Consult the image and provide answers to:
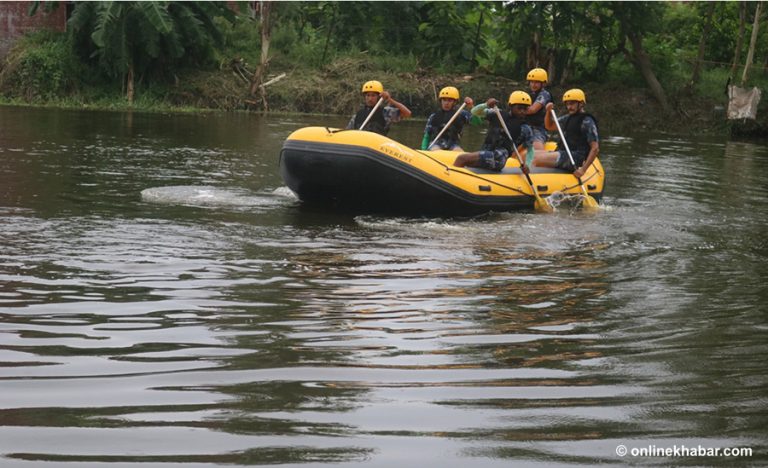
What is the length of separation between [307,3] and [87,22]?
28.1 feet

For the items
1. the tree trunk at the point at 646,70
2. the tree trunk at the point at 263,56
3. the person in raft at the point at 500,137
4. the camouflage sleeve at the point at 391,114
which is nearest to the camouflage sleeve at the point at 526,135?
the person in raft at the point at 500,137

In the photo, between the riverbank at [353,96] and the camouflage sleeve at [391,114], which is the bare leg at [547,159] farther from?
the riverbank at [353,96]

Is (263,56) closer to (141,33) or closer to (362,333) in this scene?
(141,33)

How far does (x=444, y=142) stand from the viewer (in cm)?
1182

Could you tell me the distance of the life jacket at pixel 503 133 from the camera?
436 inches

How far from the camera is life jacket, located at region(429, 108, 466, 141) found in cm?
1178

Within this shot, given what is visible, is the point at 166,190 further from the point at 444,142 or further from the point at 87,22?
the point at 87,22

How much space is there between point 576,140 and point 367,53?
18020mm

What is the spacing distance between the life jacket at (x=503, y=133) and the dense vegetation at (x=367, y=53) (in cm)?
1393

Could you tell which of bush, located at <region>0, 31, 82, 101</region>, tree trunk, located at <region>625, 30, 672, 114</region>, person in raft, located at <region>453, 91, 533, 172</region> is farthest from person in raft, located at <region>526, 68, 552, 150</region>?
tree trunk, located at <region>625, 30, 672, 114</region>

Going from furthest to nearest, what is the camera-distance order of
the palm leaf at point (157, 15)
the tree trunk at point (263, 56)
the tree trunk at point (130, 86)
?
the tree trunk at point (263, 56)
the tree trunk at point (130, 86)
the palm leaf at point (157, 15)

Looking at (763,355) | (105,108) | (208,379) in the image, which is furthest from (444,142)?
→ (105,108)

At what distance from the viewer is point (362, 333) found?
17.5 ft

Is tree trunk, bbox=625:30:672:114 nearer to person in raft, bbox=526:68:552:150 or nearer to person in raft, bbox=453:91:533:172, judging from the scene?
person in raft, bbox=526:68:552:150
